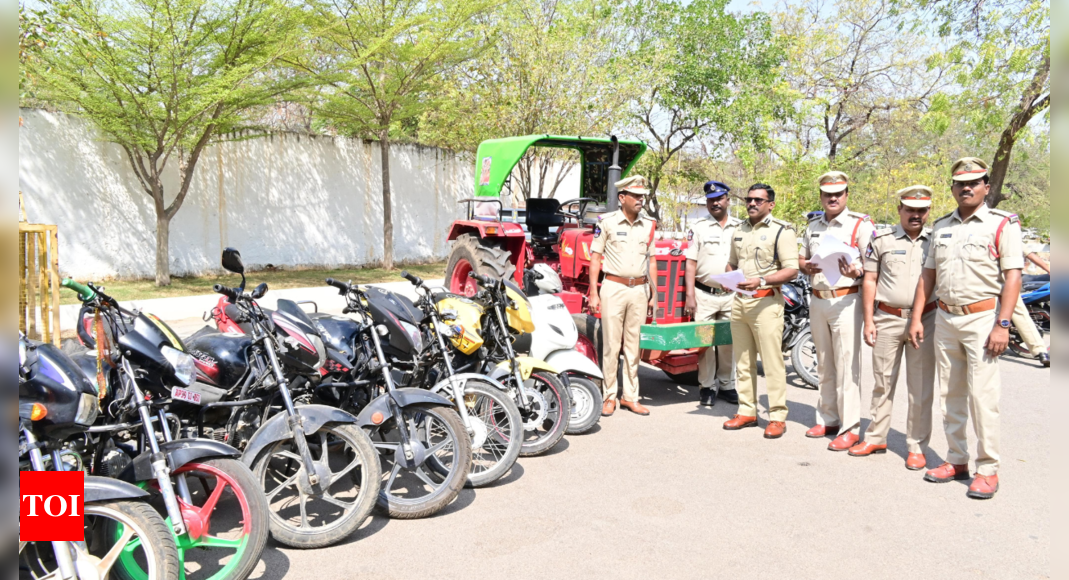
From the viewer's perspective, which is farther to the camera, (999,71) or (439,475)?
(999,71)

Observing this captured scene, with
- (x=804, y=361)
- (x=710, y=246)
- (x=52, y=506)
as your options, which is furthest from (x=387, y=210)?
(x=52, y=506)

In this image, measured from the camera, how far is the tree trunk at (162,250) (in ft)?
41.9

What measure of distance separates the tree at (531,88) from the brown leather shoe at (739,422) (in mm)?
10420

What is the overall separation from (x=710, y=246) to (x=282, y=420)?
363 centimetres

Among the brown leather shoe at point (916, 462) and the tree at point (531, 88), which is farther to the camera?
the tree at point (531, 88)

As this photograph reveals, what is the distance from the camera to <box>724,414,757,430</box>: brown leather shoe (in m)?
5.56

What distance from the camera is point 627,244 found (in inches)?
224

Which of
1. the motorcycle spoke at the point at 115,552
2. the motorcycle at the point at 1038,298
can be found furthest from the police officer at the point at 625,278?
the motorcycle at the point at 1038,298

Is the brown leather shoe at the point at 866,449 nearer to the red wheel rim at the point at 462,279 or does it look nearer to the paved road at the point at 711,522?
the paved road at the point at 711,522

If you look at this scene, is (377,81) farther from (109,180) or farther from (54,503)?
(54,503)

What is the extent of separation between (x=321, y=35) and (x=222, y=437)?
1176 cm

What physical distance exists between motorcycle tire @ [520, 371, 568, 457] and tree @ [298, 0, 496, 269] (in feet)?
33.5

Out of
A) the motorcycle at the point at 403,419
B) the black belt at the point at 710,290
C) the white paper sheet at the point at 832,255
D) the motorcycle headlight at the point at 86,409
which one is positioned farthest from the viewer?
the black belt at the point at 710,290

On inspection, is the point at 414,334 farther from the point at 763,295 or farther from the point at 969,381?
the point at 969,381
